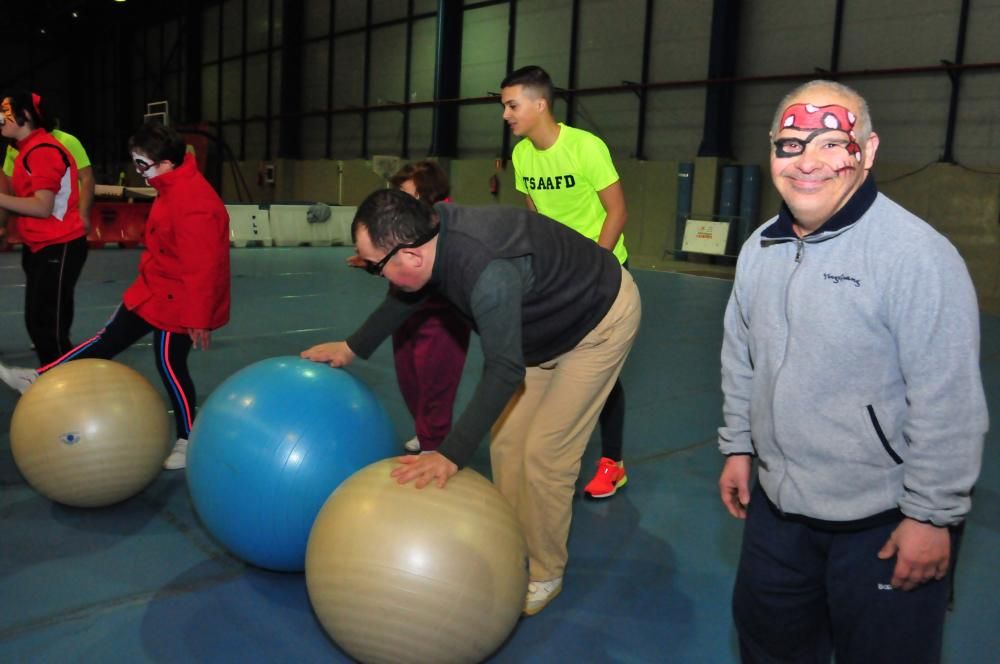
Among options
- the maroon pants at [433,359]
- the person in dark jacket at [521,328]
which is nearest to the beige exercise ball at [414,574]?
the person in dark jacket at [521,328]

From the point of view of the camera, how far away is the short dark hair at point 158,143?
3488 mm

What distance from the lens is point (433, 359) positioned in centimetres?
365

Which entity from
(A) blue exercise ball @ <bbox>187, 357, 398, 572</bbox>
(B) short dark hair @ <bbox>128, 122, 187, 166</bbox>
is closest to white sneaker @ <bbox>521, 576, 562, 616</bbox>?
(A) blue exercise ball @ <bbox>187, 357, 398, 572</bbox>

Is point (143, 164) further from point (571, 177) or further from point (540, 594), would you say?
point (540, 594)

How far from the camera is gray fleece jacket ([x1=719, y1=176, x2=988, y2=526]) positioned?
1465 mm

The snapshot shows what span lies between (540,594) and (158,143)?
2.52m

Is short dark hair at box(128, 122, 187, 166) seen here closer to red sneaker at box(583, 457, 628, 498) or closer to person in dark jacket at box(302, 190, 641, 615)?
person in dark jacket at box(302, 190, 641, 615)

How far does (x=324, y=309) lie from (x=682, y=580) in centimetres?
619

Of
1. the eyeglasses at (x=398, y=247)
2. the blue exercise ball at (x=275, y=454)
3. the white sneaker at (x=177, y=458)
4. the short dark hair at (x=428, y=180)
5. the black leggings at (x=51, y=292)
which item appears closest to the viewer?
the eyeglasses at (x=398, y=247)

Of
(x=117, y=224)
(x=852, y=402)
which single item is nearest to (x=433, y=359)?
(x=852, y=402)

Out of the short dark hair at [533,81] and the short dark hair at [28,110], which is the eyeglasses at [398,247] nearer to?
the short dark hair at [533,81]

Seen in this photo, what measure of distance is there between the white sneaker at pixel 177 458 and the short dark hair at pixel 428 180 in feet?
5.57

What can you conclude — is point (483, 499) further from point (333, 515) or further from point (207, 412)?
point (207, 412)

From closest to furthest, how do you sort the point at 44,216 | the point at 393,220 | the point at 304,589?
the point at 393,220 < the point at 304,589 < the point at 44,216
